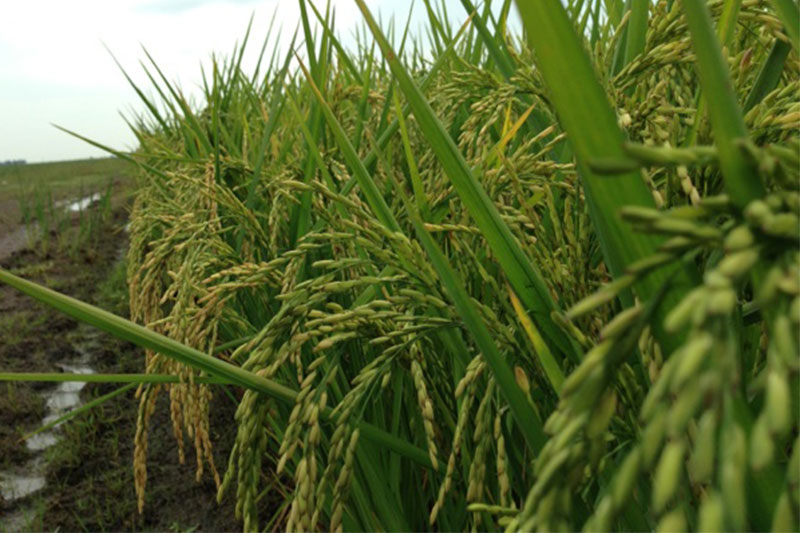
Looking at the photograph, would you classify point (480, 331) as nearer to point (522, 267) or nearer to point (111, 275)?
point (522, 267)

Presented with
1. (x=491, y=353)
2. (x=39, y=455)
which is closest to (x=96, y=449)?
(x=39, y=455)

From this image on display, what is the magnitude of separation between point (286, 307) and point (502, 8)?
111cm

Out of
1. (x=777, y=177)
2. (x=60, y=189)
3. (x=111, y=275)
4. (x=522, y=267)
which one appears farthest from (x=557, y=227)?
(x=60, y=189)

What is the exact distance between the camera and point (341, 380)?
5.16ft

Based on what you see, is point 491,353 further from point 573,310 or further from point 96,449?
point 96,449

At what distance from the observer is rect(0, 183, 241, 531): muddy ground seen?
8.01ft

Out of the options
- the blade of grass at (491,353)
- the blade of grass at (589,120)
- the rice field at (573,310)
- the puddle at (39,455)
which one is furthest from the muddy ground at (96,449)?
the blade of grass at (589,120)

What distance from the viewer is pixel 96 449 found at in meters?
2.93

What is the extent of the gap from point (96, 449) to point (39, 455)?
33 centimetres

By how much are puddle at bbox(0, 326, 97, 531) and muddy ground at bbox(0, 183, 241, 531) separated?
1.1 inches

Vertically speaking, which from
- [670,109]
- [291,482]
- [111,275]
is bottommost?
[291,482]

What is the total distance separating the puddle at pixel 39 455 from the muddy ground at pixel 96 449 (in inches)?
1.1

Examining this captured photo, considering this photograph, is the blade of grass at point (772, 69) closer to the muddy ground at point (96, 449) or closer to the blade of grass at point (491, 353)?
the blade of grass at point (491, 353)

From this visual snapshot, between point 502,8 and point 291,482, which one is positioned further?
point 291,482
